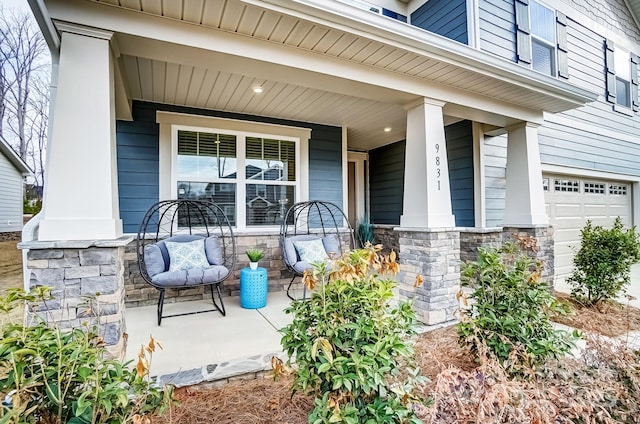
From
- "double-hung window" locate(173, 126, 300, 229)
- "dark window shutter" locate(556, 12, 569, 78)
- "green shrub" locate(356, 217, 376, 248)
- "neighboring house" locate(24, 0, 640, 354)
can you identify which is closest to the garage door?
"neighboring house" locate(24, 0, 640, 354)

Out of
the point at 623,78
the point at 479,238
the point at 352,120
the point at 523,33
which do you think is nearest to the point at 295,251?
the point at 352,120

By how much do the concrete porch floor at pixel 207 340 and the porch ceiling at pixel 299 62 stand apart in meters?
2.42

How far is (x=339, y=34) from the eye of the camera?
2736mm

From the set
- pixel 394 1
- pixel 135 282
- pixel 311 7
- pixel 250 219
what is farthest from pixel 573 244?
pixel 135 282

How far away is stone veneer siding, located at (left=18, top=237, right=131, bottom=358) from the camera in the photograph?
2.07 meters

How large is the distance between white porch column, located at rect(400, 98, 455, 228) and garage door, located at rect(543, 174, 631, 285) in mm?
3828

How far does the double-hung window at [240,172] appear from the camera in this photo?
4680 millimetres

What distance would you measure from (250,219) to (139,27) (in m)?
3.06

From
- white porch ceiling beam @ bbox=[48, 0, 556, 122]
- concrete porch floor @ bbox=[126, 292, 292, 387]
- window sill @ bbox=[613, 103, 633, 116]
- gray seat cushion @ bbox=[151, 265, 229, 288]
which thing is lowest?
concrete porch floor @ bbox=[126, 292, 292, 387]

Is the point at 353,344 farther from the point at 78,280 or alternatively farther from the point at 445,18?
the point at 445,18

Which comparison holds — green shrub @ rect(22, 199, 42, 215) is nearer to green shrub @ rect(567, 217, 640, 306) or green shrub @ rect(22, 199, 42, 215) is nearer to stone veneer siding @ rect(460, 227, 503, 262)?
stone veneer siding @ rect(460, 227, 503, 262)

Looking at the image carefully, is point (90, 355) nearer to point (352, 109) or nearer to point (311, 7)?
point (311, 7)

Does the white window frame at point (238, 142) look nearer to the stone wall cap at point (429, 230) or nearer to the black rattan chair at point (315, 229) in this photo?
the black rattan chair at point (315, 229)

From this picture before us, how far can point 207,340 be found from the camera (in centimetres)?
295
